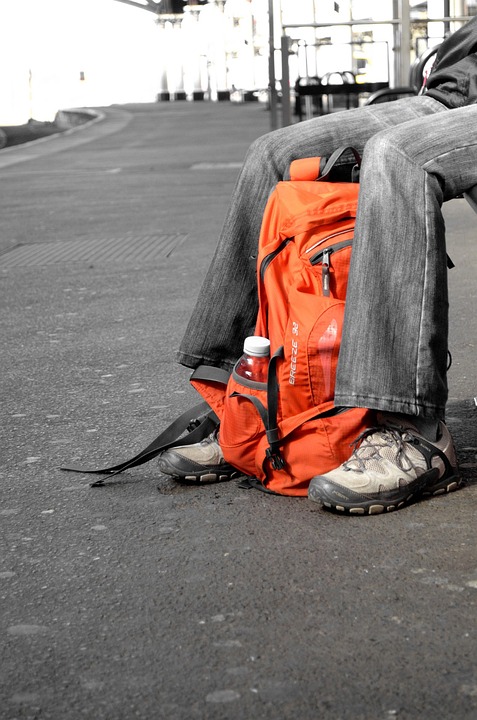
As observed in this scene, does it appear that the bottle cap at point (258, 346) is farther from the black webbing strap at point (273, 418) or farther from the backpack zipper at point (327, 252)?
the backpack zipper at point (327, 252)

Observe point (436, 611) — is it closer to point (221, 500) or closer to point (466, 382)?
point (221, 500)

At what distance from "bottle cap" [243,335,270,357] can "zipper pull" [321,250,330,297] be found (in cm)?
18

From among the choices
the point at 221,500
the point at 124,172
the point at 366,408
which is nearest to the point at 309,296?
the point at 366,408

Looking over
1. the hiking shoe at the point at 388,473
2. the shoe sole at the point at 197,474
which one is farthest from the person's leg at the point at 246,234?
the hiking shoe at the point at 388,473

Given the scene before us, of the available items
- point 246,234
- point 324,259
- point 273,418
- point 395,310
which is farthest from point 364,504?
point 246,234

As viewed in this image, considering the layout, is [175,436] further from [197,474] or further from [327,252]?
[327,252]

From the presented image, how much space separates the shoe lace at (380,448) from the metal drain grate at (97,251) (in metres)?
4.05

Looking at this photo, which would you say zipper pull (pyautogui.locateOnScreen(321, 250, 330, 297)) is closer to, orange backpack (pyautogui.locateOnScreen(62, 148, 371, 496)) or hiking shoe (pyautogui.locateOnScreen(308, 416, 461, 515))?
orange backpack (pyautogui.locateOnScreen(62, 148, 371, 496))

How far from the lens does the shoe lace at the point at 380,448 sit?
2.21 meters

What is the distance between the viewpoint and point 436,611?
175cm

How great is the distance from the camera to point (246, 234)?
2545 mm

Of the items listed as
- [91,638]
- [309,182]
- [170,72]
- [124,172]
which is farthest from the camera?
[170,72]

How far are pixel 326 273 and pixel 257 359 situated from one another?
249mm

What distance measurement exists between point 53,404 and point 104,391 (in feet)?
0.64
